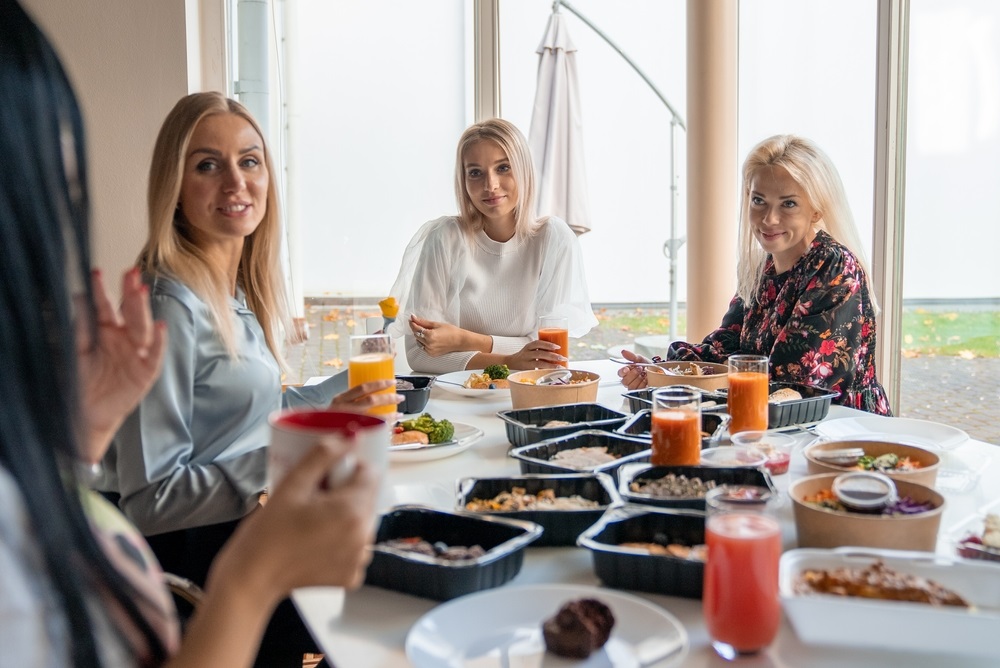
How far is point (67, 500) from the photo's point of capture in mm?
742

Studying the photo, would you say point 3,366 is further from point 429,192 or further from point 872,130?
point 429,192

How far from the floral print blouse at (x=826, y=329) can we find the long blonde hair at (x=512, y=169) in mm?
1008

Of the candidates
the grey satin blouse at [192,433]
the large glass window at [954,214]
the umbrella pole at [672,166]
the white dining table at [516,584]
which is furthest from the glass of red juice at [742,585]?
the umbrella pole at [672,166]

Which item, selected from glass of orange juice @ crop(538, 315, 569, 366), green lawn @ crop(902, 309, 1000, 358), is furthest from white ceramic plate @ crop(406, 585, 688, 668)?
green lawn @ crop(902, 309, 1000, 358)

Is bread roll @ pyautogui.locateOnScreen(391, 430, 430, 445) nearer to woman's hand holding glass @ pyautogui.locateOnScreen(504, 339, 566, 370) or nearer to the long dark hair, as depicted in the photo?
woman's hand holding glass @ pyautogui.locateOnScreen(504, 339, 566, 370)

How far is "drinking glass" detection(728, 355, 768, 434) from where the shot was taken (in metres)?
2.00

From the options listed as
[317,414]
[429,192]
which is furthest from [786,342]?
→ [429,192]

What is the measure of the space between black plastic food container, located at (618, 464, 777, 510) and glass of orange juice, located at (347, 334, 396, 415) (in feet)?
2.04

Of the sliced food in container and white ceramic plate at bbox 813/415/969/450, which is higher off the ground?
white ceramic plate at bbox 813/415/969/450

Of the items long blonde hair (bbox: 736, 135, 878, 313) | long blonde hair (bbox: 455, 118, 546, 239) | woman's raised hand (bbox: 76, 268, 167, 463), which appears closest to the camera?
woman's raised hand (bbox: 76, 268, 167, 463)

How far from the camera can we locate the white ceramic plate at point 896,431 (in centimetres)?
192

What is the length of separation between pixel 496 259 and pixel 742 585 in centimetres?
253

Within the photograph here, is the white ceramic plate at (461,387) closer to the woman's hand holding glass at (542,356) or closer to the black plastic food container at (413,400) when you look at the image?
the woman's hand holding glass at (542,356)

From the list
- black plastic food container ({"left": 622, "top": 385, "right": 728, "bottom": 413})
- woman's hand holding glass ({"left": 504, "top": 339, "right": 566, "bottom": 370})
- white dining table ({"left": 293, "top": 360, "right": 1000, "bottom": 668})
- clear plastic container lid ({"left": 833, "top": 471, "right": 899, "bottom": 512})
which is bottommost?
white dining table ({"left": 293, "top": 360, "right": 1000, "bottom": 668})
